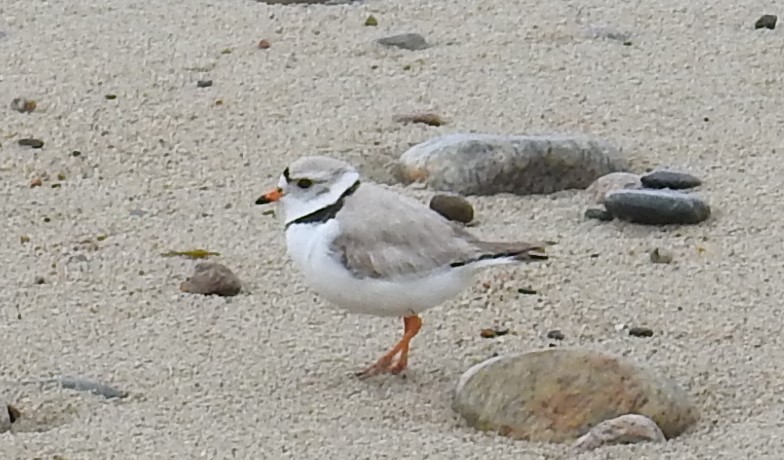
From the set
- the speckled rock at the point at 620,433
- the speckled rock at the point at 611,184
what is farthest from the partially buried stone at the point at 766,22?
the speckled rock at the point at 620,433

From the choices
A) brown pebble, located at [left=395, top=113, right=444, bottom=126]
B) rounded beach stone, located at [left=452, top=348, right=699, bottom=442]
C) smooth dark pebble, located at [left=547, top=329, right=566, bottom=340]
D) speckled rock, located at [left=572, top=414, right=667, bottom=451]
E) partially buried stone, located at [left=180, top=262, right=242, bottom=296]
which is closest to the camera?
speckled rock, located at [left=572, top=414, right=667, bottom=451]

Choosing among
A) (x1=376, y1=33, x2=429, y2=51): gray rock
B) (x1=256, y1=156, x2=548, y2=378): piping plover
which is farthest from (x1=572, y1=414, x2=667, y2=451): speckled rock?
(x1=376, y1=33, x2=429, y2=51): gray rock

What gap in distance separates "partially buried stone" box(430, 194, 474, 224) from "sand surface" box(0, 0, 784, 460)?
2.6 inches

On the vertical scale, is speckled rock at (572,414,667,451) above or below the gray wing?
below

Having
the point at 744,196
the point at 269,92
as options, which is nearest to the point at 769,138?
the point at 744,196

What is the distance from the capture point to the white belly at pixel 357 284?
153 inches

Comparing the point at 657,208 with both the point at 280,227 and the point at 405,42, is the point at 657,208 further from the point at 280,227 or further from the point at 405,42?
the point at 405,42

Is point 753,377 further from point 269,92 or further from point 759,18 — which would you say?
point 759,18

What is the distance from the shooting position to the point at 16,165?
5.66 metres

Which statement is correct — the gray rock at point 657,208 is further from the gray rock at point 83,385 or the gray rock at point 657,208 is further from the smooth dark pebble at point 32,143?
the smooth dark pebble at point 32,143

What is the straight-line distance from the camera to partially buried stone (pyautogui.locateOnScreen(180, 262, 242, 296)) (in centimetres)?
456

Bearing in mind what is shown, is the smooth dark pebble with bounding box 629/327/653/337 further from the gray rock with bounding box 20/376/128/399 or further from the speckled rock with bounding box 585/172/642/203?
the gray rock with bounding box 20/376/128/399

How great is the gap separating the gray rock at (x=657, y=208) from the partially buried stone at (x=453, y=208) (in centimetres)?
43

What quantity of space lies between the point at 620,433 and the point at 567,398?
0.17 m
